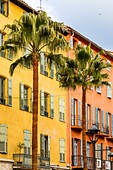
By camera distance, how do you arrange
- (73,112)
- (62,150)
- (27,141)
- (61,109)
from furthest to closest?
1. (73,112)
2. (61,109)
3. (62,150)
4. (27,141)

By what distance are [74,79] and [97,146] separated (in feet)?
61.7

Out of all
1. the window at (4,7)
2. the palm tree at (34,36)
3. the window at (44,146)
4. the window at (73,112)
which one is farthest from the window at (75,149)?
the palm tree at (34,36)

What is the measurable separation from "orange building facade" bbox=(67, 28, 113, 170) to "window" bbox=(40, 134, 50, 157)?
14.9 ft

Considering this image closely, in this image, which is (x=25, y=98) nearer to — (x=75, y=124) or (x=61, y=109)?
(x=61, y=109)

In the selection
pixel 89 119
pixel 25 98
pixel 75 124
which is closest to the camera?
pixel 25 98

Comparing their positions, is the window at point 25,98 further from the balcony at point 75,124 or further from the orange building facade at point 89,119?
the balcony at point 75,124

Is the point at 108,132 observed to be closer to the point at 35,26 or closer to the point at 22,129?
the point at 22,129

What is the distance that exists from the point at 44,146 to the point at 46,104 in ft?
12.0

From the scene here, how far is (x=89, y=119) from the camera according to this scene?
7231cm

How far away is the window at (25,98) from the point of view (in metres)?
55.7

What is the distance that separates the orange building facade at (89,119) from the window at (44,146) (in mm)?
4535

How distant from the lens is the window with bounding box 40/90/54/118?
59.9 meters

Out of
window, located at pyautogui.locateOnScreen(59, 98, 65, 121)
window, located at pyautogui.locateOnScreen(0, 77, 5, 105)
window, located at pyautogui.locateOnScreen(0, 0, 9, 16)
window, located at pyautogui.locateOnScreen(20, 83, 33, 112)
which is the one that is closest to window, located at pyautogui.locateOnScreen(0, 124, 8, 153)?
window, located at pyautogui.locateOnScreen(0, 77, 5, 105)

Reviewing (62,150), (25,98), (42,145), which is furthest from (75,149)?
(25,98)
